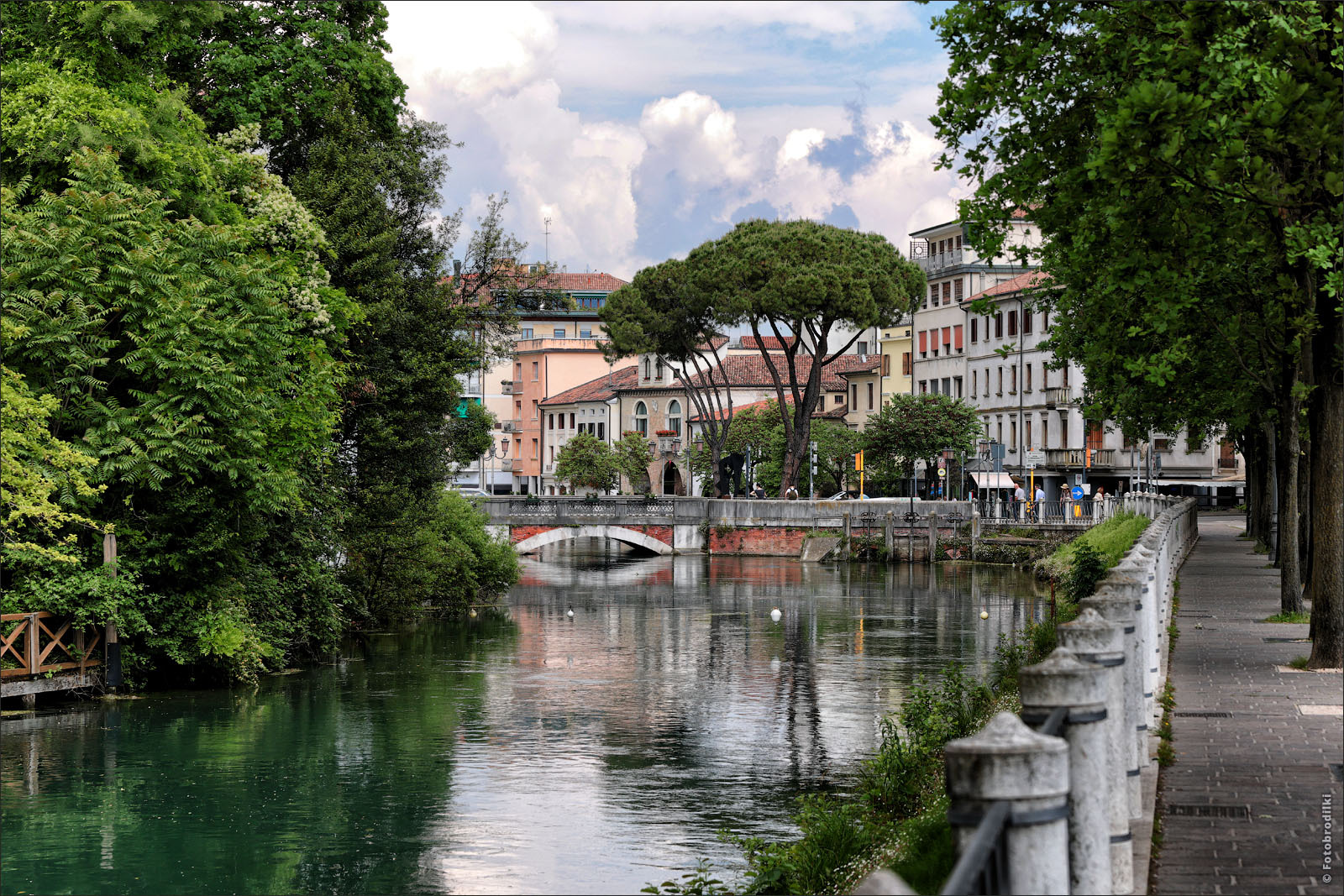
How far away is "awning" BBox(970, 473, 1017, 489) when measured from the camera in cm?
8533

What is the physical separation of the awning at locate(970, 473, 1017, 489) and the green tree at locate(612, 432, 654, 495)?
106 feet

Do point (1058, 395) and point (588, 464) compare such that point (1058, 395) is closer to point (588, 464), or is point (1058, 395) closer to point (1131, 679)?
point (588, 464)

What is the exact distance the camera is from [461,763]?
76.8 ft

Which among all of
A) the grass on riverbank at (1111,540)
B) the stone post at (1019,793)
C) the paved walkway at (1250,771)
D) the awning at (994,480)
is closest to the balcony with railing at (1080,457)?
the awning at (994,480)

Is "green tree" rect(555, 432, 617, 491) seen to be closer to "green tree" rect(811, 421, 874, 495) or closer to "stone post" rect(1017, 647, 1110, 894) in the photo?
"green tree" rect(811, 421, 874, 495)

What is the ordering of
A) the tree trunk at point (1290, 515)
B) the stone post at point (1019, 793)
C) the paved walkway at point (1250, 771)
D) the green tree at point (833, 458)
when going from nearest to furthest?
the stone post at point (1019, 793)
the paved walkway at point (1250, 771)
the tree trunk at point (1290, 515)
the green tree at point (833, 458)

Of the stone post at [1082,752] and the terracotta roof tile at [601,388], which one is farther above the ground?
the terracotta roof tile at [601,388]

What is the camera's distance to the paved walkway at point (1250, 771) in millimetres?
9453

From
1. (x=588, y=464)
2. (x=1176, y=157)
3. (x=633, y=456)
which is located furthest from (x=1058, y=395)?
(x=1176, y=157)

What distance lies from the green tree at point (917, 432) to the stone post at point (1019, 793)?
3250 inches

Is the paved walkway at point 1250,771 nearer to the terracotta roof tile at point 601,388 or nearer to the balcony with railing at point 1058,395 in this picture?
the balcony with railing at point 1058,395

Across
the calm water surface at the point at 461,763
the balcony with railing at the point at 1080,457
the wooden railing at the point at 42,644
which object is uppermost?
the balcony with railing at the point at 1080,457

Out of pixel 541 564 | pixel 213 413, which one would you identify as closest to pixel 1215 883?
pixel 213 413

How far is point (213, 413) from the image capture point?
1074 inches
